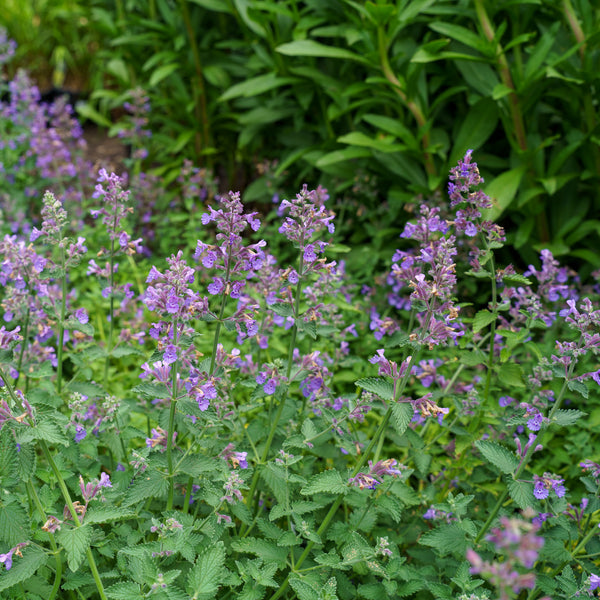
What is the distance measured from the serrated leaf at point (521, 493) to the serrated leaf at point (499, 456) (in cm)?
4

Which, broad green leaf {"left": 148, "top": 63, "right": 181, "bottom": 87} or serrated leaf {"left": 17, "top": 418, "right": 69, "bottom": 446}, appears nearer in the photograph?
serrated leaf {"left": 17, "top": 418, "right": 69, "bottom": 446}

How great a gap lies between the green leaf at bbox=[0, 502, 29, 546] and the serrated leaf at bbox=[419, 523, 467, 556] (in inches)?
44.1

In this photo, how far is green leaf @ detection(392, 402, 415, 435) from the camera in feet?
5.59

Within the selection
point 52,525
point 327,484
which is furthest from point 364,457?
point 52,525

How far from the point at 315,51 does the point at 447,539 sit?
2.56 meters

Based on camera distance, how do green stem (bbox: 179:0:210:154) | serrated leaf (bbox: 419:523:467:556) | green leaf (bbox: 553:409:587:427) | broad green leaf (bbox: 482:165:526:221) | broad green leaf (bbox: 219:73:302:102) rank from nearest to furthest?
green leaf (bbox: 553:409:587:427) < serrated leaf (bbox: 419:523:467:556) < broad green leaf (bbox: 482:165:526:221) < broad green leaf (bbox: 219:73:302:102) < green stem (bbox: 179:0:210:154)

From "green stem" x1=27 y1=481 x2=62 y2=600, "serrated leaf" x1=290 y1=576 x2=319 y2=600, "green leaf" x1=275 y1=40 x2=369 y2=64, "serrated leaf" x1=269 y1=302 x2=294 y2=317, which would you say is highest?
"green leaf" x1=275 y1=40 x2=369 y2=64

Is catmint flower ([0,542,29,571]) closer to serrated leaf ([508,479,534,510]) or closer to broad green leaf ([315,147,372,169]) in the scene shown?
serrated leaf ([508,479,534,510])

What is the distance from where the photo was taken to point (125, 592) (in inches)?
64.7

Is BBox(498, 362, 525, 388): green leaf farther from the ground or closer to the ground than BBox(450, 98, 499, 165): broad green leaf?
closer to the ground

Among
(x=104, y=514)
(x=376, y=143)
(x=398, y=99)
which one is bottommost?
(x=104, y=514)

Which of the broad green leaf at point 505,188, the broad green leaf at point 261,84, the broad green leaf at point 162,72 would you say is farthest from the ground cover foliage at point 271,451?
the broad green leaf at point 162,72

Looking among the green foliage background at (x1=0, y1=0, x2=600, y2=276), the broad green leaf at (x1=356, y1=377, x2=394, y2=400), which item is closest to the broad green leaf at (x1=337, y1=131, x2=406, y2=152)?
the green foliage background at (x1=0, y1=0, x2=600, y2=276)

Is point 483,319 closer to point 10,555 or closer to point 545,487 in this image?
point 545,487
